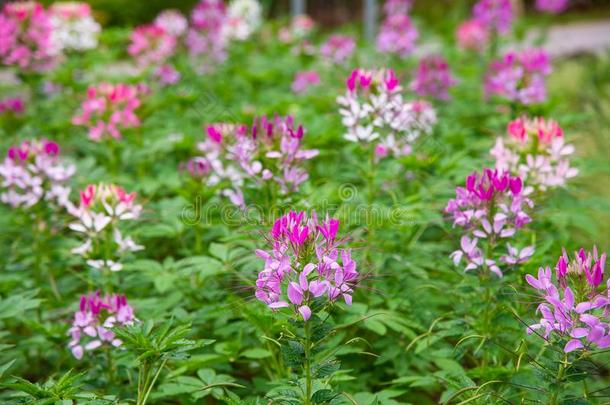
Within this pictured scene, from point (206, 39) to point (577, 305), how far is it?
4.18 m

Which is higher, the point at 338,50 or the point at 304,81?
the point at 338,50

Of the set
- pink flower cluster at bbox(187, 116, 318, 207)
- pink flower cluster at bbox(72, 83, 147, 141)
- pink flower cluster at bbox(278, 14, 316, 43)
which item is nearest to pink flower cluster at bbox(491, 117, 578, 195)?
pink flower cluster at bbox(187, 116, 318, 207)

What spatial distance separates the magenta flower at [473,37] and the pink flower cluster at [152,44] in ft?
8.50

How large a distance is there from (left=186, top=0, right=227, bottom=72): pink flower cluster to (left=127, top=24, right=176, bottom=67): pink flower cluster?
0.84ft

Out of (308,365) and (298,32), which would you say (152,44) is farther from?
(308,365)

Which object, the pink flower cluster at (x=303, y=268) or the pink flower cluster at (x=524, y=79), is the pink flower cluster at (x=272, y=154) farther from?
the pink flower cluster at (x=524, y=79)

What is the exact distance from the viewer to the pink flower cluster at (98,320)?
212 cm

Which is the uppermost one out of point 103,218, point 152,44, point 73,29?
point 73,29

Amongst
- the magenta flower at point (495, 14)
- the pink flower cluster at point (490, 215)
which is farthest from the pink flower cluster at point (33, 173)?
the magenta flower at point (495, 14)

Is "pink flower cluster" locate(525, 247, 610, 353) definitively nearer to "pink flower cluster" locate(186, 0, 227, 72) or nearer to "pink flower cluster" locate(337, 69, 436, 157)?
"pink flower cluster" locate(337, 69, 436, 157)

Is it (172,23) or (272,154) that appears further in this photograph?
(172,23)

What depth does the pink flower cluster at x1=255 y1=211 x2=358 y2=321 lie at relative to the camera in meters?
1.62

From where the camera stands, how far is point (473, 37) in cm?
588

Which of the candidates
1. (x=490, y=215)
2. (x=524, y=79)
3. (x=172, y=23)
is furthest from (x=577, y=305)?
(x=172, y=23)
